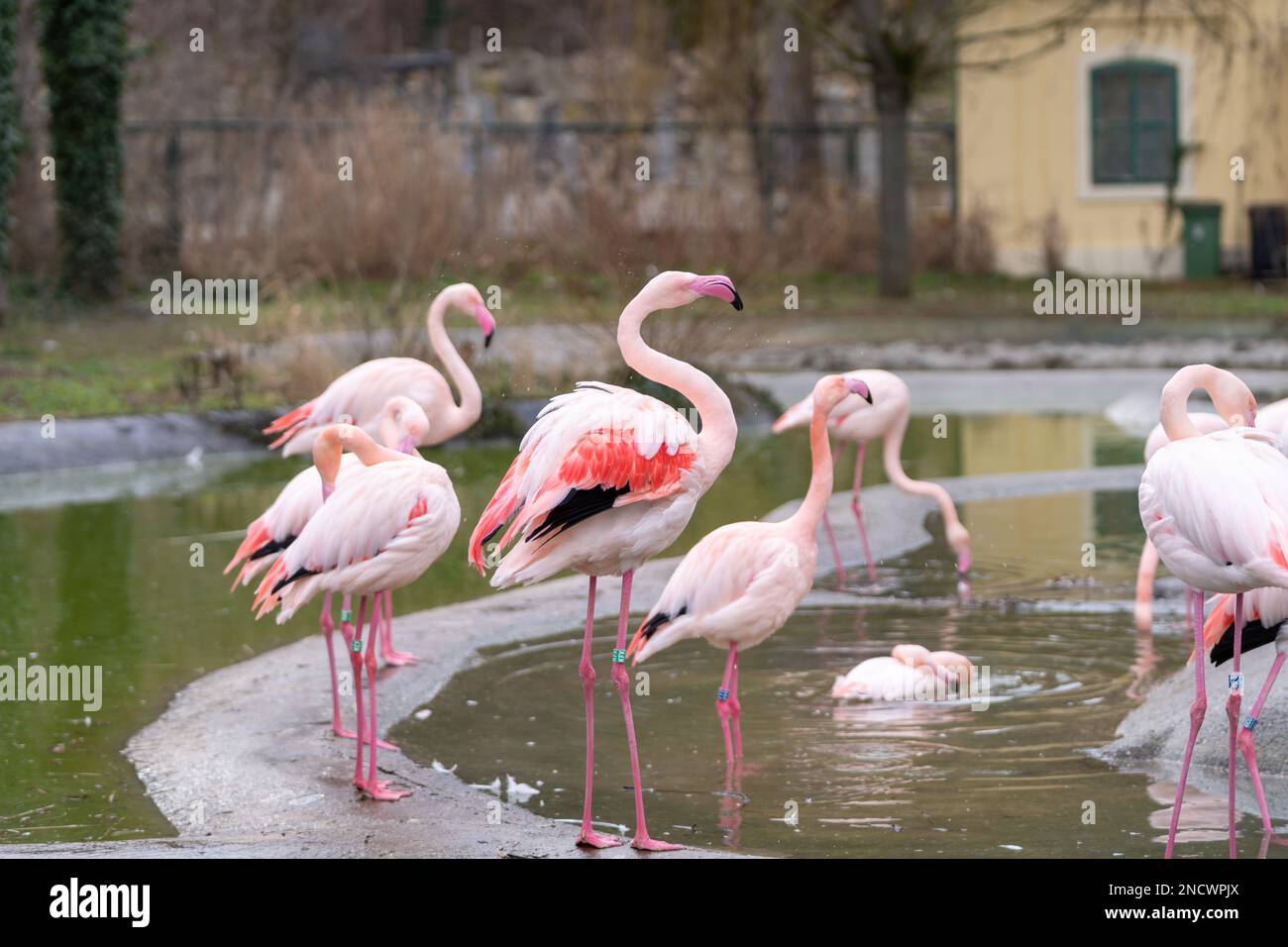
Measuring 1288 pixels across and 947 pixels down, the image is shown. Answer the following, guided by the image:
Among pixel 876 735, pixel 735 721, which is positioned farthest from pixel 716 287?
pixel 876 735

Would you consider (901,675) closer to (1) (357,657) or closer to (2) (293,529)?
(1) (357,657)

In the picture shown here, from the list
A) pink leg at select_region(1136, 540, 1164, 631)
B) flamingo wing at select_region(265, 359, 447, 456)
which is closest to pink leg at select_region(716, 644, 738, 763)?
pink leg at select_region(1136, 540, 1164, 631)

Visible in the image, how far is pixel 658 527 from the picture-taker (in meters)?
4.39

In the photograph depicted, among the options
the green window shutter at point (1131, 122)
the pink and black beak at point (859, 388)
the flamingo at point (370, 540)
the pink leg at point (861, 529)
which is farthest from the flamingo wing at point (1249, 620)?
the green window shutter at point (1131, 122)

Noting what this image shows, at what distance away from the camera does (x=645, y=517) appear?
14.4 feet

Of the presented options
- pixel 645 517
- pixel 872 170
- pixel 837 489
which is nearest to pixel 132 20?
pixel 872 170

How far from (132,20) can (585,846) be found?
24.7 metres

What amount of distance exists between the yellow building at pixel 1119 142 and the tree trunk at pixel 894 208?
2226 millimetres

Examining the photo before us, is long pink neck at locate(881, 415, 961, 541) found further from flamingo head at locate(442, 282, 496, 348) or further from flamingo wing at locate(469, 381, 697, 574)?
flamingo wing at locate(469, 381, 697, 574)

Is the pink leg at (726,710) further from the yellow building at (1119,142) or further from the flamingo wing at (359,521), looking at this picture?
the yellow building at (1119,142)

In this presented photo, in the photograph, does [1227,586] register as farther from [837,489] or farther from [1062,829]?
[837,489]

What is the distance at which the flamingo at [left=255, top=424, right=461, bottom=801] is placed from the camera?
487 centimetres

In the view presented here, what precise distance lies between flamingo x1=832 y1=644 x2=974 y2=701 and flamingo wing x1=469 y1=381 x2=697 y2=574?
4.92ft

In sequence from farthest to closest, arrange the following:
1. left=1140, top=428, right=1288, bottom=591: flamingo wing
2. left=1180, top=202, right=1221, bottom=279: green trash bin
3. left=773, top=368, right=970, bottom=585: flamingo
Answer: left=1180, top=202, right=1221, bottom=279: green trash bin → left=773, top=368, right=970, bottom=585: flamingo → left=1140, top=428, right=1288, bottom=591: flamingo wing
